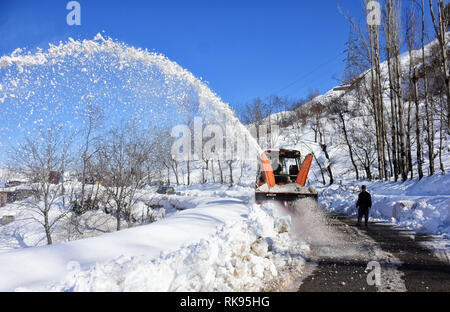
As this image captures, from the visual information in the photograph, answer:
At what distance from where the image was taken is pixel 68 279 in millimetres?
2936

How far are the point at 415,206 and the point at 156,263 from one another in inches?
408

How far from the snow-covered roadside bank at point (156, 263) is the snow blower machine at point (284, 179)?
140 inches

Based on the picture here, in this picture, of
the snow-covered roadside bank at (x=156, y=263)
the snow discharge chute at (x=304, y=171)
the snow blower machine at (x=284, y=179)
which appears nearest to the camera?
the snow-covered roadside bank at (x=156, y=263)

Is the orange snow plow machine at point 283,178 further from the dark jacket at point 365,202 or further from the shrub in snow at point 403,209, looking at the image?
the shrub in snow at point 403,209

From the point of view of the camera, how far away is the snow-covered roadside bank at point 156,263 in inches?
116

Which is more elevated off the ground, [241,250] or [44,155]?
[44,155]

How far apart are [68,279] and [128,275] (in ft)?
2.09

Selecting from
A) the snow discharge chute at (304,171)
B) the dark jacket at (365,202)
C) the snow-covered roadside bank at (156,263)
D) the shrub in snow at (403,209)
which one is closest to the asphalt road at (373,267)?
the snow-covered roadside bank at (156,263)

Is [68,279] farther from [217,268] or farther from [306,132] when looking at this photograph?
[306,132]

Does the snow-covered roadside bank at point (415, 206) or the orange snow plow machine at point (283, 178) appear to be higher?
the orange snow plow machine at point (283, 178)

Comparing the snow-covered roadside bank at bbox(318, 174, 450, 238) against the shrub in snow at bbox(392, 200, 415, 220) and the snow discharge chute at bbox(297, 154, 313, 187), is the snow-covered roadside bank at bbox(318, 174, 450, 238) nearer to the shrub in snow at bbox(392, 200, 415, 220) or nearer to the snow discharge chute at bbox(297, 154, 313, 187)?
the shrub in snow at bbox(392, 200, 415, 220)

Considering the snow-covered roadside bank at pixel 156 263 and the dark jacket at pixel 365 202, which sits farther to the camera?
the dark jacket at pixel 365 202


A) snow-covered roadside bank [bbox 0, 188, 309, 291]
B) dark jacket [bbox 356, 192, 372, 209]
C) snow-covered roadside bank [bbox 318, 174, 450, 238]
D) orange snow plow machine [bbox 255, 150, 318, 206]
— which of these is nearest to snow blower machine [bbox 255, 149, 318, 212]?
orange snow plow machine [bbox 255, 150, 318, 206]
